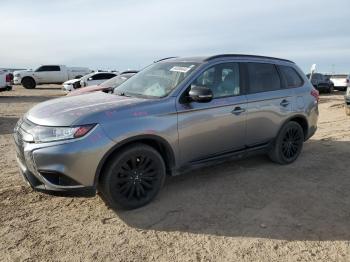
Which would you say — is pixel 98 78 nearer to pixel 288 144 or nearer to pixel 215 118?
pixel 288 144

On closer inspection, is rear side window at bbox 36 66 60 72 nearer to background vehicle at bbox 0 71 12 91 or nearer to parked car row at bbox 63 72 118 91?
parked car row at bbox 63 72 118 91

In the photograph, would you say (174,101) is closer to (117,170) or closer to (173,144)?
(173,144)

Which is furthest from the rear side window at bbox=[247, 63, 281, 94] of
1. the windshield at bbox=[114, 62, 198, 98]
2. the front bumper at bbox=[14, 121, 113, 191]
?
the front bumper at bbox=[14, 121, 113, 191]

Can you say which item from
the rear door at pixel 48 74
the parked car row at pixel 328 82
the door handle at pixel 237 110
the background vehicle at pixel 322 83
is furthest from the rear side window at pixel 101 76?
the door handle at pixel 237 110

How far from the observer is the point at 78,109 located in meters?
4.46

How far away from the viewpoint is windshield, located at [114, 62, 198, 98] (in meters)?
5.12

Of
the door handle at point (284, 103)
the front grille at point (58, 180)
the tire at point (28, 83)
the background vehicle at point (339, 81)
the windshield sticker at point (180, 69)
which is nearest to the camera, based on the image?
the front grille at point (58, 180)

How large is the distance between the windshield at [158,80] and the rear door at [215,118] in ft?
0.74

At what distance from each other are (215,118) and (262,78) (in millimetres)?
1374

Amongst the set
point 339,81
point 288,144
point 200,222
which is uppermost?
point 288,144

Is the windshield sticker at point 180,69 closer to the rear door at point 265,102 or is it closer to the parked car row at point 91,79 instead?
the rear door at point 265,102

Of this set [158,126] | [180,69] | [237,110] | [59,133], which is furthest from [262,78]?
[59,133]

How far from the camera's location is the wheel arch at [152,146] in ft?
14.1

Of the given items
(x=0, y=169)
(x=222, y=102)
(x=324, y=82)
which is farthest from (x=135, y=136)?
(x=324, y=82)
